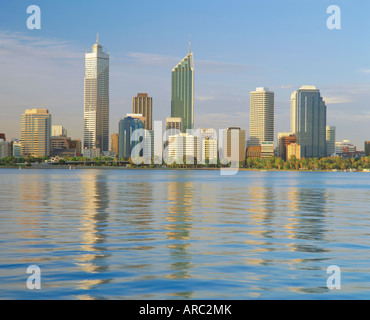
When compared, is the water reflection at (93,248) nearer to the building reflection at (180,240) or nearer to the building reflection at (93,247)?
the building reflection at (93,247)

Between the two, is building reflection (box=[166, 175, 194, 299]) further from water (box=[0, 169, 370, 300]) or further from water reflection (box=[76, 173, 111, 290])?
water reflection (box=[76, 173, 111, 290])

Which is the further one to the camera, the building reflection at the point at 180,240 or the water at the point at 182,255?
the building reflection at the point at 180,240

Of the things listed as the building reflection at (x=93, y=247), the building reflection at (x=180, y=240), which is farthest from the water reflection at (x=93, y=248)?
the building reflection at (x=180, y=240)

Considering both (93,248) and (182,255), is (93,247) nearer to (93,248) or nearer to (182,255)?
(93,248)

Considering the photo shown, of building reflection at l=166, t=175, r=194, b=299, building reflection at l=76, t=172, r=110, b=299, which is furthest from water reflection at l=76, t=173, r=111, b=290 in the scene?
building reflection at l=166, t=175, r=194, b=299

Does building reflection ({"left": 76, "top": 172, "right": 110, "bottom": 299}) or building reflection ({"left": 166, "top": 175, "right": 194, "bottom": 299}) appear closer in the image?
building reflection ({"left": 76, "top": 172, "right": 110, "bottom": 299})

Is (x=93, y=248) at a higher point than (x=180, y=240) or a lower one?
higher

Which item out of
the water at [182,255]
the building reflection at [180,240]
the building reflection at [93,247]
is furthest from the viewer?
the building reflection at [180,240]

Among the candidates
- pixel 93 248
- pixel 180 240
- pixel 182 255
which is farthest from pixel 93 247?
pixel 180 240

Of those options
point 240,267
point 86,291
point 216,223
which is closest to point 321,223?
point 216,223
